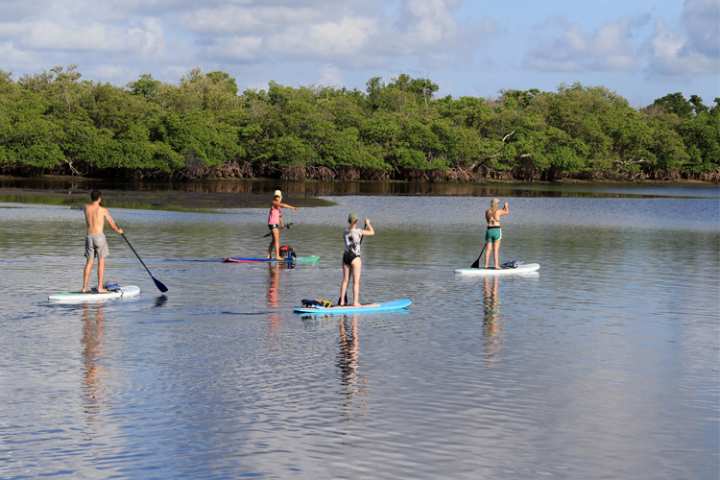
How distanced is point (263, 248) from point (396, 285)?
12.7 metres

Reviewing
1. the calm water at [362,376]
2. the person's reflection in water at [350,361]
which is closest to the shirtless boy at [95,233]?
the calm water at [362,376]

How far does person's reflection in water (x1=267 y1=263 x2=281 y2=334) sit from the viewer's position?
21.5m

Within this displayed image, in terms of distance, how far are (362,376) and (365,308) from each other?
6410 millimetres

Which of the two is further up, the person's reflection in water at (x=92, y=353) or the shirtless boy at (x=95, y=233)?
the shirtless boy at (x=95, y=233)

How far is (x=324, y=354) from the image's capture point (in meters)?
18.5

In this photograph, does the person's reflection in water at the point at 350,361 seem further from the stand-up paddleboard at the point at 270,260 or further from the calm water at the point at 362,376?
the stand-up paddleboard at the point at 270,260

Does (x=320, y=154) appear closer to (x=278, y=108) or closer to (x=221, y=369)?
(x=278, y=108)

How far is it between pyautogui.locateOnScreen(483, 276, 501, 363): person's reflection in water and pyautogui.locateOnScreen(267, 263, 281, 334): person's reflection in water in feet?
13.7

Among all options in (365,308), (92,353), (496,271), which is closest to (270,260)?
(496,271)

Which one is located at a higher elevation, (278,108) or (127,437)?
(278,108)

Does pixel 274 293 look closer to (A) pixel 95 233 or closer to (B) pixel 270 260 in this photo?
(A) pixel 95 233

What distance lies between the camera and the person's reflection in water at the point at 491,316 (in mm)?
19297

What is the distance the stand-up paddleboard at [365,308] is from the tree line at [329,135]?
306 feet

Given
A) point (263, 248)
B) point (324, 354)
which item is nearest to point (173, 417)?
point (324, 354)
